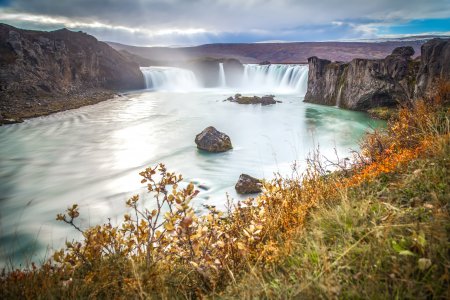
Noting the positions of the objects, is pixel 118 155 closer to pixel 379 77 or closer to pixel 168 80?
pixel 379 77

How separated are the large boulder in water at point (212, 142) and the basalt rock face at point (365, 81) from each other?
13068 mm

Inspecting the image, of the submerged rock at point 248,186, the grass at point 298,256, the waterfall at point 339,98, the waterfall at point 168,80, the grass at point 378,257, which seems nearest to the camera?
the grass at point 378,257

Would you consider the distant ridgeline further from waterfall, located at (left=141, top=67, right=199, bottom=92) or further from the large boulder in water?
waterfall, located at (left=141, top=67, right=199, bottom=92)

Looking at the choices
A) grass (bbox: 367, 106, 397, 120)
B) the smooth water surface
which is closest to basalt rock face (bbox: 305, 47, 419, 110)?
grass (bbox: 367, 106, 397, 120)

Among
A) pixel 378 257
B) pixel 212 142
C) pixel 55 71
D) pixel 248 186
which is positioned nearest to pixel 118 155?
pixel 212 142

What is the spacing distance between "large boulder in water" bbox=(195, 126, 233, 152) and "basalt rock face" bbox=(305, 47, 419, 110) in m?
13.1

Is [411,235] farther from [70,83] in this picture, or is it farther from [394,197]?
[70,83]

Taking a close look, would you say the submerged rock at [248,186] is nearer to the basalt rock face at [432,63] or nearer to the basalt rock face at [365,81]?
the basalt rock face at [432,63]

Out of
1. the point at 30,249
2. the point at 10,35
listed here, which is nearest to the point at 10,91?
the point at 10,35

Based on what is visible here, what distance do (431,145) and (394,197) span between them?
1.81 metres

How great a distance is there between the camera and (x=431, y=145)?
14.5 ft

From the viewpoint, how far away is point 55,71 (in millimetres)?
36844

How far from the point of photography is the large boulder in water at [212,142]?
14.7m

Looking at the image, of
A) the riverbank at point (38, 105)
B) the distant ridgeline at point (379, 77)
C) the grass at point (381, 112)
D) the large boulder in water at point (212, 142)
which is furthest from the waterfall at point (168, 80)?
the large boulder in water at point (212, 142)
